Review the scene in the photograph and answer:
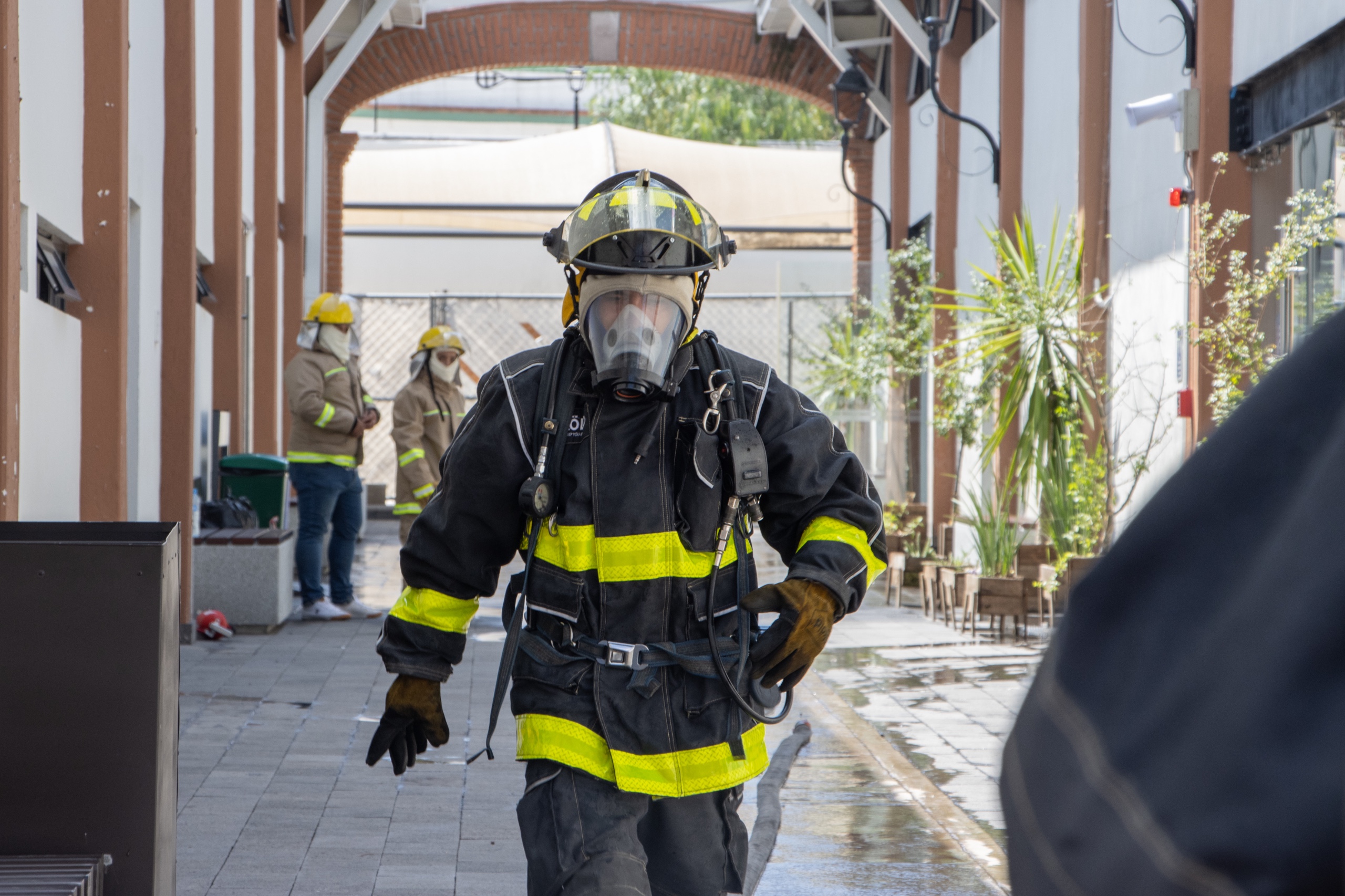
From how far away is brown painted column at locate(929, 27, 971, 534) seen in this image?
12.5 metres

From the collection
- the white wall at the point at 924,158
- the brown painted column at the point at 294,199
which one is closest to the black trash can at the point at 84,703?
the white wall at the point at 924,158

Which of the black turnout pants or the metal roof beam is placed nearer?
the black turnout pants

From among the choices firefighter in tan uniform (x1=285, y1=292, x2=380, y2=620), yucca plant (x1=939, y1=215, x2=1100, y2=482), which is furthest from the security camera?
firefighter in tan uniform (x1=285, y1=292, x2=380, y2=620)

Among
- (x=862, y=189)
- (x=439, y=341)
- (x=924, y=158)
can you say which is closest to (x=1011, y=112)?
(x=924, y=158)

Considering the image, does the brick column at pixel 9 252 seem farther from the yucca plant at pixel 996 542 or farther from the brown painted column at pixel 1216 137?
the yucca plant at pixel 996 542

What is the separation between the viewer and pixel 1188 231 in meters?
7.73

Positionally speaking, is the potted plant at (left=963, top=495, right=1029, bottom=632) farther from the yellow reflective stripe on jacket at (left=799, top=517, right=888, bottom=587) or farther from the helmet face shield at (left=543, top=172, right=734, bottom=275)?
the helmet face shield at (left=543, top=172, right=734, bottom=275)

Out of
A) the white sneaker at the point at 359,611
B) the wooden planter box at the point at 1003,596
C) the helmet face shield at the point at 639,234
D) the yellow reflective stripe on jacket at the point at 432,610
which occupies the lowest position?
the white sneaker at the point at 359,611

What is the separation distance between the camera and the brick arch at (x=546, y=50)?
1627 centimetres

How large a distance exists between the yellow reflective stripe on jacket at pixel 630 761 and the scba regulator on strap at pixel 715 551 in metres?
0.07

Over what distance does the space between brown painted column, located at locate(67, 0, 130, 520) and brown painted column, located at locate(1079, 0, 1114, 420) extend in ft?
18.2

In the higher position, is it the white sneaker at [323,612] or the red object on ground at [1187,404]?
the red object on ground at [1187,404]

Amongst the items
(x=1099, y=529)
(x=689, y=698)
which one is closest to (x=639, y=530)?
(x=689, y=698)

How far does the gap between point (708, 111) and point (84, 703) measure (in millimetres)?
34879
